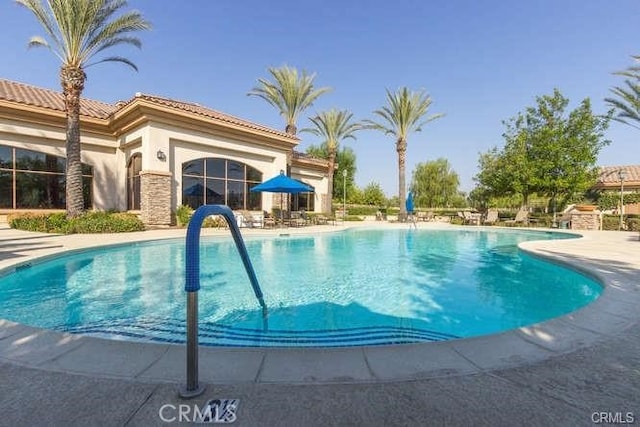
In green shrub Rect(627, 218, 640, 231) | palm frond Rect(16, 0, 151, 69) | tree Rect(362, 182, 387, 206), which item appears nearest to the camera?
palm frond Rect(16, 0, 151, 69)

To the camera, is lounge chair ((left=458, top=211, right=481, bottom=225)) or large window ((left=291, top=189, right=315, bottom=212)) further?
large window ((left=291, top=189, right=315, bottom=212))

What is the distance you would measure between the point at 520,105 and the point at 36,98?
114 ft

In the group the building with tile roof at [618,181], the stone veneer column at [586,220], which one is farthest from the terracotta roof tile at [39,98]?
the building with tile roof at [618,181]

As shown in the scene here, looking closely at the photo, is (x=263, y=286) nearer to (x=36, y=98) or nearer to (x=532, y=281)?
(x=532, y=281)

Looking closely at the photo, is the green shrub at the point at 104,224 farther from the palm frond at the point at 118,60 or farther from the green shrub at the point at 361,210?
the green shrub at the point at 361,210

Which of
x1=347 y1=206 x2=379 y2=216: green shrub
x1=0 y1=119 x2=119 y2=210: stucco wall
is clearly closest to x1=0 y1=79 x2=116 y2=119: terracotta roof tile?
x1=0 y1=119 x2=119 y2=210: stucco wall

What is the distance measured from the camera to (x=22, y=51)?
558 inches

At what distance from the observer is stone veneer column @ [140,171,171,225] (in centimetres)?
1571

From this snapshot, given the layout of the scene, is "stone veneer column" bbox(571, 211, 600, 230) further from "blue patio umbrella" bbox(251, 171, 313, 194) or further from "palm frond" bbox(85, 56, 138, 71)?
"palm frond" bbox(85, 56, 138, 71)

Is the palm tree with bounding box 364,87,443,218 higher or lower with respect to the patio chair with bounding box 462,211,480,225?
higher

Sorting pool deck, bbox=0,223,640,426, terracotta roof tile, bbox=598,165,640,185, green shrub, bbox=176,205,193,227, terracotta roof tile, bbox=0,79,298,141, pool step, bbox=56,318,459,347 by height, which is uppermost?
terracotta roof tile, bbox=0,79,298,141

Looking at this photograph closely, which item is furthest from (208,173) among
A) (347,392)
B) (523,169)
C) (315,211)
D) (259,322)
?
(523,169)

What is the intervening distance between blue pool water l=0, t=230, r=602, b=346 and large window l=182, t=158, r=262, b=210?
28.0 feet

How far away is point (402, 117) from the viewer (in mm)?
26656
